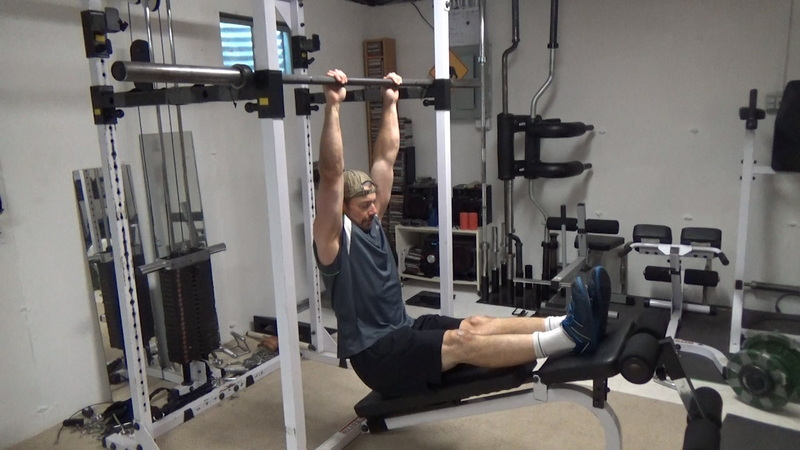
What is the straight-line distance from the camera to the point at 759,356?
8.56ft

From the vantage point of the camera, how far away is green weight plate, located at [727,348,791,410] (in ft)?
8.45

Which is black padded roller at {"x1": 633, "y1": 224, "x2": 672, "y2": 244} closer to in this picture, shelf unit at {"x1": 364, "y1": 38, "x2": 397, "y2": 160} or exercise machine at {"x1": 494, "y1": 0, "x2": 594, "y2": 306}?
exercise machine at {"x1": 494, "y1": 0, "x2": 594, "y2": 306}

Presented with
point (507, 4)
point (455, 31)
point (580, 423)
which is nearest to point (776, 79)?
point (507, 4)

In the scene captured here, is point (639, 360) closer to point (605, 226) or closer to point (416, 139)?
point (605, 226)

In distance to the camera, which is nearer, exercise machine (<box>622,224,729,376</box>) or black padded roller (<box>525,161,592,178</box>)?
exercise machine (<box>622,224,729,376</box>)

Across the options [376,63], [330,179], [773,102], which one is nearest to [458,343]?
[330,179]

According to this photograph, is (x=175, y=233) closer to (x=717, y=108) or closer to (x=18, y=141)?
(x=18, y=141)

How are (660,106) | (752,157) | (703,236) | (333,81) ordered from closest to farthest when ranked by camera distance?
(333,81) → (752,157) → (703,236) → (660,106)

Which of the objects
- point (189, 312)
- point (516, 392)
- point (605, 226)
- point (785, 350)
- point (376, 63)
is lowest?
point (785, 350)

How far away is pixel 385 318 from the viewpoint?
2.34 meters

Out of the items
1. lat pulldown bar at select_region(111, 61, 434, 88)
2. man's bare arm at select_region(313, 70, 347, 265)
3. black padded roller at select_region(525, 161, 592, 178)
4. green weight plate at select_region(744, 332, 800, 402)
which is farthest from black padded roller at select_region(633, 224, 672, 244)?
lat pulldown bar at select_region(111, 61, 434, 88)

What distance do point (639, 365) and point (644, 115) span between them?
2.76 metres

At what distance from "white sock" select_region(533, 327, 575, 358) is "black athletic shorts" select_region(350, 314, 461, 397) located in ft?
1.25

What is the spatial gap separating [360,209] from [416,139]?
9.07 ft
